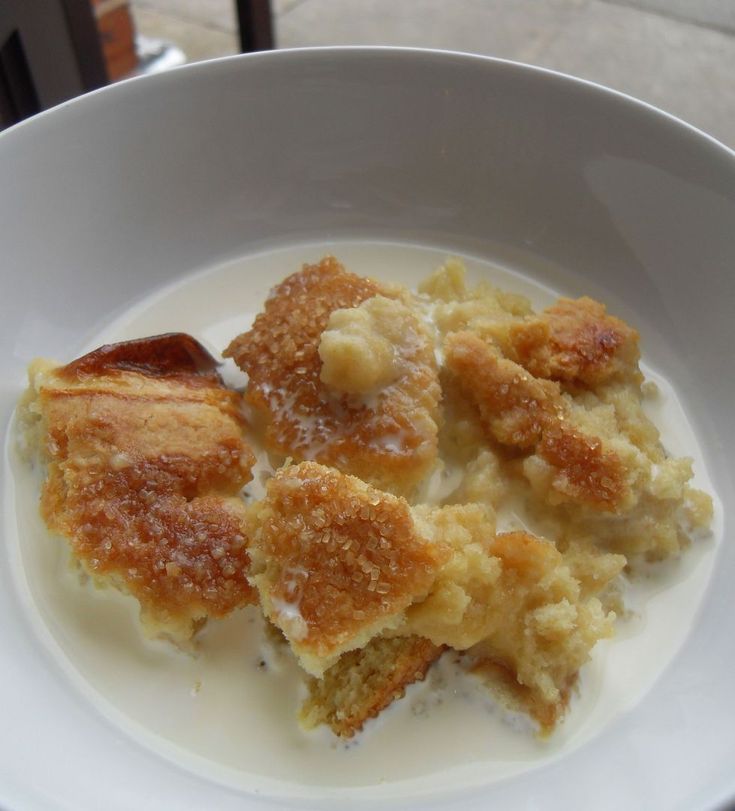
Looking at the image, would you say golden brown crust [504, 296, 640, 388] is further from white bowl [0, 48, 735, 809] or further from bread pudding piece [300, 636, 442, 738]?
bread pudding piece [300, 636, 442, 738]

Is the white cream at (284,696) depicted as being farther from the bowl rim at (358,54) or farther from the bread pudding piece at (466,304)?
the bowl rim at (358,54)

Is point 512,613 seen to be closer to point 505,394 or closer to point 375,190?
point 505,394

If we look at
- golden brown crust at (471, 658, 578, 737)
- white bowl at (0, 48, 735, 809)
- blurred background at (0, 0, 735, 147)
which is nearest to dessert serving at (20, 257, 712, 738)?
golden brown crust at (471, 658, 578, 737)

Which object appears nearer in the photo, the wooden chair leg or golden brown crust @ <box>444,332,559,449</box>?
golden brown crust @ <box>444,332,559,449</box>

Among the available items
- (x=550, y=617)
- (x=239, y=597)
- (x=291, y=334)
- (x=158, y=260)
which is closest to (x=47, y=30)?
(x=158, y=260)

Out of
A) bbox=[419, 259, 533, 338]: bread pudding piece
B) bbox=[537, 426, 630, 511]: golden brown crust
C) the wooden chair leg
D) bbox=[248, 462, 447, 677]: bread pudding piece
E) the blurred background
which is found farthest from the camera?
the blurred background

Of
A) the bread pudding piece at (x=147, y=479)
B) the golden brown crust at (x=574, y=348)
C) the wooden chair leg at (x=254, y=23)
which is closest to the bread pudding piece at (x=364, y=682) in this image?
the bread pudding piece at (x=147, y=479)

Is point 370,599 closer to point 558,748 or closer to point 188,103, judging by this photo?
point 558,748
